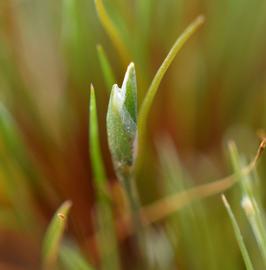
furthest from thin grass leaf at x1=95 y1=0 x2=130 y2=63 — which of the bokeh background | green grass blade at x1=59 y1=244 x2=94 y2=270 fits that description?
green grass blade at x1=59 y1=244 x2=94 y2=270

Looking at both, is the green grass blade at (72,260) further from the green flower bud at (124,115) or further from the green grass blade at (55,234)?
the green flower bud at (124,115)

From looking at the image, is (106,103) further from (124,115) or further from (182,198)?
(124,115)

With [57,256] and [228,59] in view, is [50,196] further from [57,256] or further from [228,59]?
[228,59]

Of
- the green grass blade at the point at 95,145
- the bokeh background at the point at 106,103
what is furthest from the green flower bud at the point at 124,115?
the bokeh background at the point at 106,103

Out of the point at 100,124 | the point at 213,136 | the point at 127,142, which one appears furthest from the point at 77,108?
the point at 127,142

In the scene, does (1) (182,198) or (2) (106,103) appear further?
(2) (106,103)

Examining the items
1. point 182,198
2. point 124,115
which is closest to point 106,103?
point 182,198
